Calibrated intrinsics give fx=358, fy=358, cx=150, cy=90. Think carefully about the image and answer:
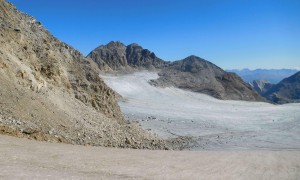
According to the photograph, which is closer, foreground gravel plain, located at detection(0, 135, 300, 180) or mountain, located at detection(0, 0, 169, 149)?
foreground gravel plain, located at detection(0, 135, 300, 180)

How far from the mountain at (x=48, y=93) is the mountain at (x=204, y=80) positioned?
175 ft

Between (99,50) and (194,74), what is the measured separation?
99.7 feet

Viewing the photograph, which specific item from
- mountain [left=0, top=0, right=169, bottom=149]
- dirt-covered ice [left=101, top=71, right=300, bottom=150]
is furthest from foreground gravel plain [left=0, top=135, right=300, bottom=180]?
dirt-covered ice [left=101, top=71, right=300, bottom=150]

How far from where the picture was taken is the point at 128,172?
486 inches

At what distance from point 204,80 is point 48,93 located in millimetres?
77501

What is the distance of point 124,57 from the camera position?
10688cm

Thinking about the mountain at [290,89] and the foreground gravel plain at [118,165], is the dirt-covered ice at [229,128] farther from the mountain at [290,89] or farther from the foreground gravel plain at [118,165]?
the mountain at [290,89]

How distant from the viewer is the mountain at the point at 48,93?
16.0 m

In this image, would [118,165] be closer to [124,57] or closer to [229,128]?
[229,128]

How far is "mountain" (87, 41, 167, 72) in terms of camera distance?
10262cm

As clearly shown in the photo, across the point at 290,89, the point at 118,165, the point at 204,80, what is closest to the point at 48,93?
the point at 118,165

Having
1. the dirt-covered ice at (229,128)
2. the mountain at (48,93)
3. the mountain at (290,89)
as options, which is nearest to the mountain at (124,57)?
the dirt-covered ice at (229,128)

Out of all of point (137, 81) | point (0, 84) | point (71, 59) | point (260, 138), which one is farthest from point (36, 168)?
point (137, 81)

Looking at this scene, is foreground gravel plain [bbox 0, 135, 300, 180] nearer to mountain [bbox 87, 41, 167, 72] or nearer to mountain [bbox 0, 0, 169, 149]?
mountain [bbox 0, 0, 169, 149]
